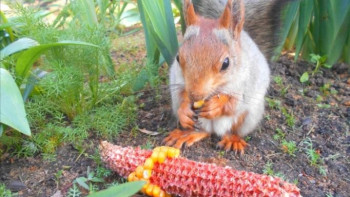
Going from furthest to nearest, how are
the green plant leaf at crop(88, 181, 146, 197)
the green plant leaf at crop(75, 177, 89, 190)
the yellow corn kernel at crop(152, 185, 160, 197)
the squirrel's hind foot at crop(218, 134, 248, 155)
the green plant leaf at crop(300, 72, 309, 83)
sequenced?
the green plant leaf at crop(300, 72, 309, 83) < the squirrel's hind foot at crop(218, 134, 248, 155) < the green plant leaf at crop(75, 177, 89, 190) < the yellow corn kernel at crop(152, 185, 160, 197) < the green plant leaf at crop(88, 181, 146, 197)

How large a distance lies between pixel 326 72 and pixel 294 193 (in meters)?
1.27

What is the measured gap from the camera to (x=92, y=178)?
1.50 meters

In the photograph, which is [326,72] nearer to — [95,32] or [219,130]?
[219,130]

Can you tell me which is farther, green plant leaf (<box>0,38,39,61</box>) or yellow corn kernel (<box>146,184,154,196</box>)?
green plant leaf (<box>0,38,39,61</box>)

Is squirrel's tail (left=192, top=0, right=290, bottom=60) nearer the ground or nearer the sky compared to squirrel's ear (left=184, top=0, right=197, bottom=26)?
nearer the ground

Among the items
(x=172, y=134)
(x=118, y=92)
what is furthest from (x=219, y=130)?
(x=118, y=92)

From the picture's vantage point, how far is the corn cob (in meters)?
1.24

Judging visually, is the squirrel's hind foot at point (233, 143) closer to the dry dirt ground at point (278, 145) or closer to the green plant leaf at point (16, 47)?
the dry dirt ground at point (278, 145)

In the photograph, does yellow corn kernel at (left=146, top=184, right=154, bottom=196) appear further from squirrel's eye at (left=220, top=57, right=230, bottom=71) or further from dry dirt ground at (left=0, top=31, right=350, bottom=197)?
squirrel's eye at (left=220, top=57, right=230, bottom=71)

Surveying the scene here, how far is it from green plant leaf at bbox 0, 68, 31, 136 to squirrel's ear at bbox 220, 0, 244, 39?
2.59 ft

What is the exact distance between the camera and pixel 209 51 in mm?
1453

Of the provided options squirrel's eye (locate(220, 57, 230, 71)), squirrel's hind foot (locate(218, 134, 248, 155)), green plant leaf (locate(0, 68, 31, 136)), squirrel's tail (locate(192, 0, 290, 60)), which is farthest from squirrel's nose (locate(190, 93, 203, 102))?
squirrel's tail (locate(192, 0, 290, 60))

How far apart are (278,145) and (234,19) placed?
536 mm

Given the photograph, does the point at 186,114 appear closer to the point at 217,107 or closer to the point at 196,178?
the point at 217,107
